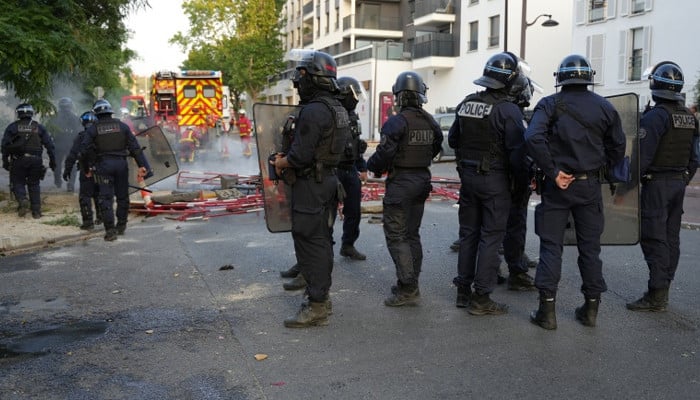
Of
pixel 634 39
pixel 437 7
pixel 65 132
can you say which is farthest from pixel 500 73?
pixel 437 7

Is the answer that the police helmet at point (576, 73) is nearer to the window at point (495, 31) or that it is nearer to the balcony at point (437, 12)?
the window at point (495, 31)

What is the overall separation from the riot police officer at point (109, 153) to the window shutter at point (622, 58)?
2376 centimetres

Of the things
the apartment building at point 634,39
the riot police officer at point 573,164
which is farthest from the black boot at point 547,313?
the apartment building at point 634,39

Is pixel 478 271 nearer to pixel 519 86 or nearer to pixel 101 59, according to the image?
pixel 519 86

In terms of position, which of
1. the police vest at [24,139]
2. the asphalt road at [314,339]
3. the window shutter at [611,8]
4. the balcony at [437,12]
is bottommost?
the asphalt road at [314,339]

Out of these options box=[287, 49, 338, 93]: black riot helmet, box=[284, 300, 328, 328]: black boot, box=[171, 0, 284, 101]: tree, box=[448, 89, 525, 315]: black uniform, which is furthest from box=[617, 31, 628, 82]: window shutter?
box=[171, 0, 284, 101]: tree

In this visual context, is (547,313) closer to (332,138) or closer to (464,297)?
(464,297)

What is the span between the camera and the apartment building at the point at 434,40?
1277 inches

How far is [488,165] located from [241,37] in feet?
160

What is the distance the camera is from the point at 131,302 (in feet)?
18.4

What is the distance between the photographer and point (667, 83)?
5.13 m

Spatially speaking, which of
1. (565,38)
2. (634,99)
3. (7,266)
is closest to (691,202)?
(634,99)

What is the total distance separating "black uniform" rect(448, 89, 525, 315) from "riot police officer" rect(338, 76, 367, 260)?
1.26m

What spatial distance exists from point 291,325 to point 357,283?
1.47 meters
